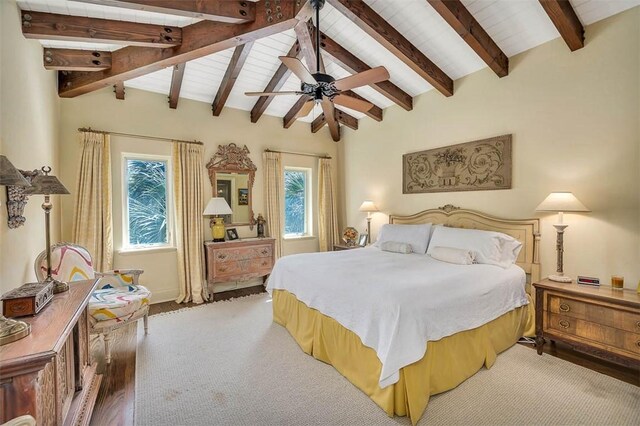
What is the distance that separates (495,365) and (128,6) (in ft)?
14.1

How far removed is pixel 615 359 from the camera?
7.79ft

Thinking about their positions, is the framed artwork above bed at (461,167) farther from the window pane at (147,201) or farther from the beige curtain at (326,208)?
the window pane at (147,201)

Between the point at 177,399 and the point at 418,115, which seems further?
the point at 418,115

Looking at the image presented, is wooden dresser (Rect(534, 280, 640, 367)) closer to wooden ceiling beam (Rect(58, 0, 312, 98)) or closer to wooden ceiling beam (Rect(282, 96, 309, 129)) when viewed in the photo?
wooden ceiling beam (Rect(58, 0, 312, 98))

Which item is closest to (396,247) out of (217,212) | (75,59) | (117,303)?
(217,212)

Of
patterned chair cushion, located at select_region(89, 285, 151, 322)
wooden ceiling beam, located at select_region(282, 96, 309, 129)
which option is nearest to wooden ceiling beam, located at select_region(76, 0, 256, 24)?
wooden ceiling beam, located at select_region(282, 96, 309, 129)

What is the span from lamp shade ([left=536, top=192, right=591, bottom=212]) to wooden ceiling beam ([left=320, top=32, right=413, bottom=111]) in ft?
8.24

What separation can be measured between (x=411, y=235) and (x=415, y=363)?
7.47ft

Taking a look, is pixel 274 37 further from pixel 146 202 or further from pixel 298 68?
pixel 146 202

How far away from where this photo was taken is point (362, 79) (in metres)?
2.71

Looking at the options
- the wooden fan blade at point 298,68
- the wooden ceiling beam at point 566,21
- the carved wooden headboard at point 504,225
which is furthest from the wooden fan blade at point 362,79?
the carved wooden headboard at point 504,225

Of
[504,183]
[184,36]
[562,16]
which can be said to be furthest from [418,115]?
[184,36]

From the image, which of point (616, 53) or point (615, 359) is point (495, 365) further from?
point (616, 53)

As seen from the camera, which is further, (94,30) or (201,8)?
(94,30)
